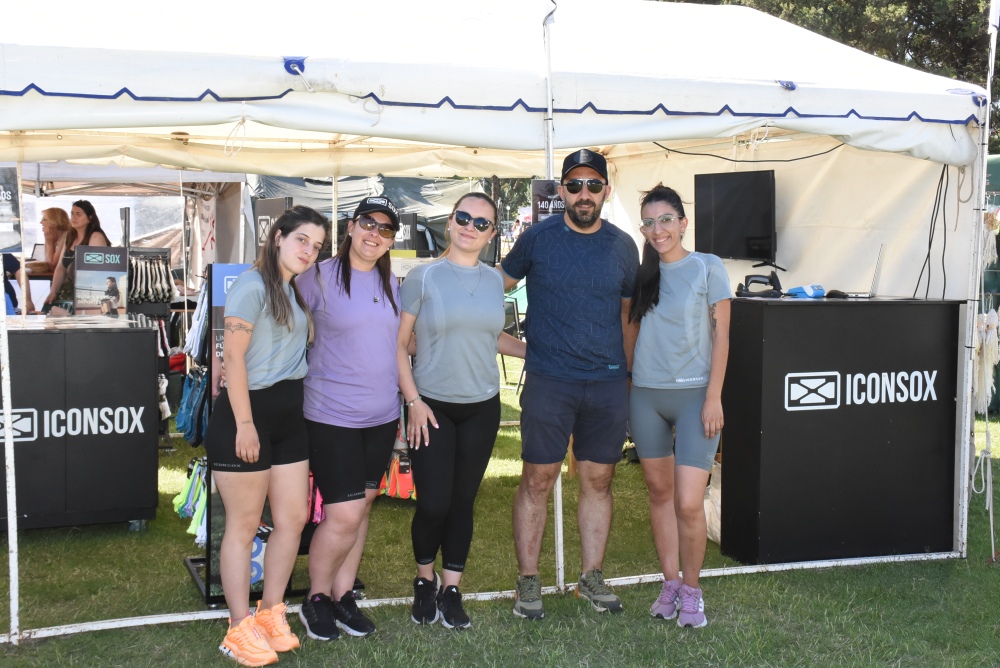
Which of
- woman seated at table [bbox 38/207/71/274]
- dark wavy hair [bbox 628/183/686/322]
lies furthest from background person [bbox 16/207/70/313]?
dark wavy hair [bbox 628/183/686/322]

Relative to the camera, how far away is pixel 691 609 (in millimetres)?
3689

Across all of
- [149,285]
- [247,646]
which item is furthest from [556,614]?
[149,285]

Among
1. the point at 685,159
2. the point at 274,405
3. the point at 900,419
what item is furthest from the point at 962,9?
the point at 274,405

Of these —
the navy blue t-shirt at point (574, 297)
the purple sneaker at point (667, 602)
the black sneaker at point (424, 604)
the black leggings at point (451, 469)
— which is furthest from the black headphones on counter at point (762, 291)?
the black sneaker at point (424, 604)

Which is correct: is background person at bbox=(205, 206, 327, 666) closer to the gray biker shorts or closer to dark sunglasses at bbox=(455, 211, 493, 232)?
dark sunglasses at bbox=(455, 211, 493, 232)

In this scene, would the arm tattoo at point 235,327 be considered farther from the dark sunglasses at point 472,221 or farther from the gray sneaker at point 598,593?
the gray sneaker at point 598,593

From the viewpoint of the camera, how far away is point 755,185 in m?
6.25

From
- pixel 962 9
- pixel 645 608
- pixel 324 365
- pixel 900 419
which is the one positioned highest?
pixel 962 9

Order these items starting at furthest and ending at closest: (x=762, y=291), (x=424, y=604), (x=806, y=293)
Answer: (x=762, y=291) → (x=806, y=293) → (x=424, y=604)

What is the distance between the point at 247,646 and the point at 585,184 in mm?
2075

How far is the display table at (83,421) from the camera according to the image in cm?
465

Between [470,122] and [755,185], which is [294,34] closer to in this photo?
[470,122]

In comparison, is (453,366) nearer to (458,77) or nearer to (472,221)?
(472,221)

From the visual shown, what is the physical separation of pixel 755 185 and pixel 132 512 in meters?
4.35
